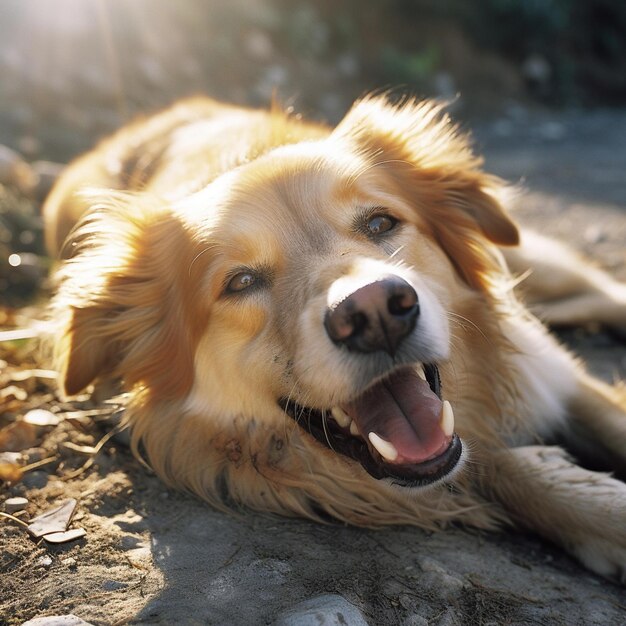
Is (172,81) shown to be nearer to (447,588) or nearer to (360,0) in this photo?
(360,0)

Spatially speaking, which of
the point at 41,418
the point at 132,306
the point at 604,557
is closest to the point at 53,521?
the point at 41,418

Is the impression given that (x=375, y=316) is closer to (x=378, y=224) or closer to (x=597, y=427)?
(x=378, y=224)

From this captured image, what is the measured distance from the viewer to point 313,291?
94.7 inches

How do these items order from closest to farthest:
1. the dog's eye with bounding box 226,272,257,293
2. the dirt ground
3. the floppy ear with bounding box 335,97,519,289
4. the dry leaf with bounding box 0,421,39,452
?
the dirt ground
the dog's eye with bounding box 226,272,257,293
the dry leaf with bounding box 0,421,39,452
the floppy ear with bounding box 335,97,519,289

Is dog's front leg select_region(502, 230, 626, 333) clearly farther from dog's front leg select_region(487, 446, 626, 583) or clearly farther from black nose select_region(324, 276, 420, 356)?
black nose select_region(324, 276, 420, 356)

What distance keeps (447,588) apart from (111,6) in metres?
9.41

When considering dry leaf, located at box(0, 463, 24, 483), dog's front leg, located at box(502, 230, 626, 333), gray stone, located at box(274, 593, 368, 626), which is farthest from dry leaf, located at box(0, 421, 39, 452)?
dog's front leg, located at box(502, 230, 626, 333)

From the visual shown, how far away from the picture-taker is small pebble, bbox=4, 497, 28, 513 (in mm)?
2518

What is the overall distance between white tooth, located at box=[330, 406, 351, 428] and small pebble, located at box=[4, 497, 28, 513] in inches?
43.0

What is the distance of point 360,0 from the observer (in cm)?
1279

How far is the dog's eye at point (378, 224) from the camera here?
276 cm

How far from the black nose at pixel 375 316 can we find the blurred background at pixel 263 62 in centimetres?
235

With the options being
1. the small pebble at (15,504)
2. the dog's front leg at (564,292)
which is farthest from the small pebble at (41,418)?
the dog's front leg at (564,292)

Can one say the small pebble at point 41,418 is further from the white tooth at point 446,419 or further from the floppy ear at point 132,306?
the white tooth at point 446,419
